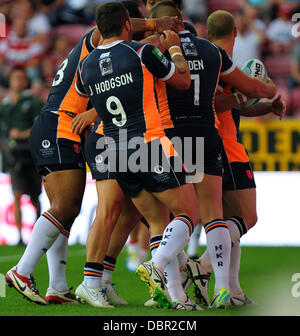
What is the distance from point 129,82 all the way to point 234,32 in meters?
1.43

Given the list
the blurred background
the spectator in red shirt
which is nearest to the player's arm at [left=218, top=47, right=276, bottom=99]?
the blurred background

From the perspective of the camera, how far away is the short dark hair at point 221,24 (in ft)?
22.4

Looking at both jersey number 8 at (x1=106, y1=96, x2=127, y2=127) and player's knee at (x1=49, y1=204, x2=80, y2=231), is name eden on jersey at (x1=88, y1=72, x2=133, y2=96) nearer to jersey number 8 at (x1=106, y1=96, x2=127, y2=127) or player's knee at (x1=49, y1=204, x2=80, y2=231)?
jersey number 8 at (x1=106, y1=96, x2=127, y2=127)

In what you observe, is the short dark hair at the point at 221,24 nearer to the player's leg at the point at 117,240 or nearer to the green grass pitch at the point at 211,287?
the player's leg at the point at 117,240

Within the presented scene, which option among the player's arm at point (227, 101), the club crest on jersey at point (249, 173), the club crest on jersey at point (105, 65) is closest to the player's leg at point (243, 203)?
the club crest on jersey at point (249, 173)

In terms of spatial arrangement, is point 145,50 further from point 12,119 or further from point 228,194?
point 12,119

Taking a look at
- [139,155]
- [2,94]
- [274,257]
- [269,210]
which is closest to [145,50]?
[139,155]

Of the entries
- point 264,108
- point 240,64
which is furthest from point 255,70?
point 240,64

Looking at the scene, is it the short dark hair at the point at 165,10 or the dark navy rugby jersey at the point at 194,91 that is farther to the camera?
the short dark hair at the point at 165,10

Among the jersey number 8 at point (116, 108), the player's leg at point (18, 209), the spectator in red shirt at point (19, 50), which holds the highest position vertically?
the spectator in red shirt at point (19, 50)

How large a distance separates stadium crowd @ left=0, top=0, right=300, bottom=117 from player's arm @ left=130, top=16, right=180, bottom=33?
901 centimetres

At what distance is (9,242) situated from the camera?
13164mm

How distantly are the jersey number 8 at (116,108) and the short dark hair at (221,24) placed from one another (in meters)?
1.37

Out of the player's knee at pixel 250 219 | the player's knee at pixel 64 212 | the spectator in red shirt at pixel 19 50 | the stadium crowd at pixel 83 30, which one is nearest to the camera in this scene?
the player's knee at pixel 64 212
